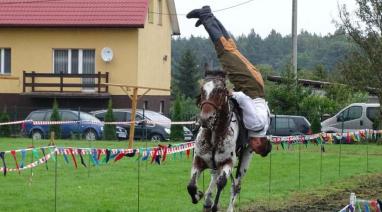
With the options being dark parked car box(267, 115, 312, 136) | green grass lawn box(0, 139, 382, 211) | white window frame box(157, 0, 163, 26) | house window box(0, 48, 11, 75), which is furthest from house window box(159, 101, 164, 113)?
green grass lawn box(0, 139, 382, 211)

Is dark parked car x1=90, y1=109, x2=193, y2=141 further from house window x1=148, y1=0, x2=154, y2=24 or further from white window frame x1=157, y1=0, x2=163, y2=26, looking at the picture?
white window frame x1=157, y1=0, x2=163, y2=26

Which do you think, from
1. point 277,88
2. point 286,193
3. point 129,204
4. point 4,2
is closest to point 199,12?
point 129,204

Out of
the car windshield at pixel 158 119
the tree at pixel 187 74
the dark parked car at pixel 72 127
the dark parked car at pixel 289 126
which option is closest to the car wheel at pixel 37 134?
the dark parked car at pixel 72 127

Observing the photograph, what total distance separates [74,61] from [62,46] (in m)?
1.02

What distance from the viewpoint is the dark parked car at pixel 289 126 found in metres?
39.2

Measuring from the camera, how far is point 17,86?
45812 millimetres

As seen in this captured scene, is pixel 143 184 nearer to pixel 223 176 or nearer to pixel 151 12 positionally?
pixel 223 176

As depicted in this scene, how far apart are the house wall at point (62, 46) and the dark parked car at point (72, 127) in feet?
18.7

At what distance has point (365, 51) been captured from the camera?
28.7 metres

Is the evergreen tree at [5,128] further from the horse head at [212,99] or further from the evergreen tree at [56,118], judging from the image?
the horse head at [212,99]

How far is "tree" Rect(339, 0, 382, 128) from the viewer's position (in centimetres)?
2583

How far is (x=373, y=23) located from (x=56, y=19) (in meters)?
21.2

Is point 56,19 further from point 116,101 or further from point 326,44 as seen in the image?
point 326,44

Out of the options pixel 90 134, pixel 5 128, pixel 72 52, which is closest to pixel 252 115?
pixel 90 134
